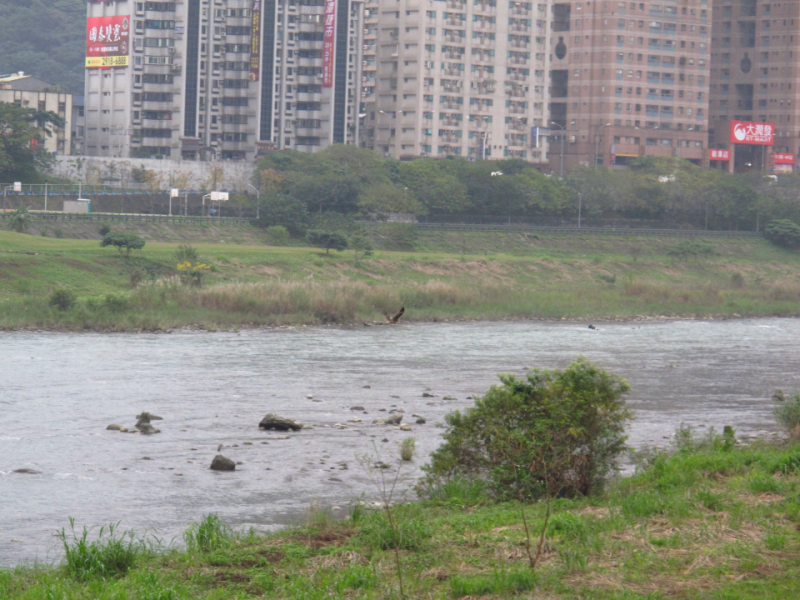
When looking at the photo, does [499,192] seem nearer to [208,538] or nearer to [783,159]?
[783,159]

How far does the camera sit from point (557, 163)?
158 metres

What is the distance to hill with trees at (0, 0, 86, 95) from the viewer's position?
561ft

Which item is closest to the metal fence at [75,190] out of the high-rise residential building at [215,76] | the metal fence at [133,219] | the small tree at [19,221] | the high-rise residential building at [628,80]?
the metal fence at [133,219]

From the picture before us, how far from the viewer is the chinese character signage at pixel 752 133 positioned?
159 m

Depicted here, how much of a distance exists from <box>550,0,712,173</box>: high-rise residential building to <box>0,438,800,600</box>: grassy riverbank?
141 m

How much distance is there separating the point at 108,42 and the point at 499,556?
139m

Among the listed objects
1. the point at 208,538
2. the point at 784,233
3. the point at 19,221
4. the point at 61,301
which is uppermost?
the point at 784,233

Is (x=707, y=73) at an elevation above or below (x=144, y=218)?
above

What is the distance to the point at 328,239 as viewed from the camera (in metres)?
83.2

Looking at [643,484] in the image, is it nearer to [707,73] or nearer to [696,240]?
[696,240]

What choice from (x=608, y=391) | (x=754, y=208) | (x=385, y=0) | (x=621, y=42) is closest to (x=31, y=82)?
(x=385, y=0)

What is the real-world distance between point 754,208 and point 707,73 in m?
52.4

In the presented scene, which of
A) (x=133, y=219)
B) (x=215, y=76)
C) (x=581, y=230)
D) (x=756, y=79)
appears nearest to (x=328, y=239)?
(x=133, y=219)

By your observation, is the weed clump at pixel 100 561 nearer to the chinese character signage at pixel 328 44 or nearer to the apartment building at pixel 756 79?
the chinese character signage at pixel 328 44
